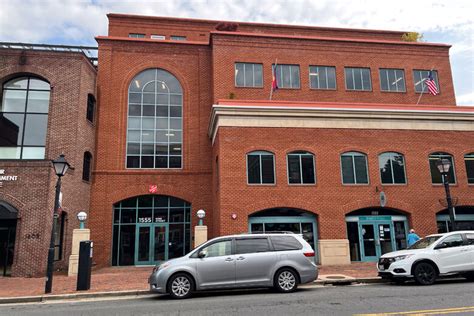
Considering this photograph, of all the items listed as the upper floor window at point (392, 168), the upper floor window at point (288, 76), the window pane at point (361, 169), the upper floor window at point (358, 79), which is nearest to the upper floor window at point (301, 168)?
the window pane at point (361, 169)

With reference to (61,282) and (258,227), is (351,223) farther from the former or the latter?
(61,282)

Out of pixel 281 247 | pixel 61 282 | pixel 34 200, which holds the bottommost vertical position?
pixel 61 282

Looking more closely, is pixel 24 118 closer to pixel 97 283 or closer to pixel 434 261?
pixel 97 283

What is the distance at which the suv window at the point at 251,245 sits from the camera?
1079 cm

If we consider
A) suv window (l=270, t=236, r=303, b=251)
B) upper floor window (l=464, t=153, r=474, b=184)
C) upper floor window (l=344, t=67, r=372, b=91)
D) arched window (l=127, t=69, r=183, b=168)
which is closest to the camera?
suv window (l=270, t=236, r=303, b=251)

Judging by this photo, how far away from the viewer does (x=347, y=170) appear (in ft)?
61.0

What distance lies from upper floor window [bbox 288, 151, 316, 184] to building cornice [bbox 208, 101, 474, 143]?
1.53 metres

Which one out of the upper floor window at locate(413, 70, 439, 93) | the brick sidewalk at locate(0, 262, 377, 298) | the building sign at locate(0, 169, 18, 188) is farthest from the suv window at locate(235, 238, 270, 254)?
the upper floor window at locate(413, 70, 439, 93)

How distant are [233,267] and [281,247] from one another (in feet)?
5.22

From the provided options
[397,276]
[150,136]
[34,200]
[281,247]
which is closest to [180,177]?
[150,136]

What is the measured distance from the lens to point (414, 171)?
61.9ft

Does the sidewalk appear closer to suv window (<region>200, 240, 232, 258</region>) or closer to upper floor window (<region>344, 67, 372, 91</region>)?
suv window (<region>200, 240, 232, 258</region>)

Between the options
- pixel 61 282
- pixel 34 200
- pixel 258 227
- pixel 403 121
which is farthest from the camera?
pixel 403 121

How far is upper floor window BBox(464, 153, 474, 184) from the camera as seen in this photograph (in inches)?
765
